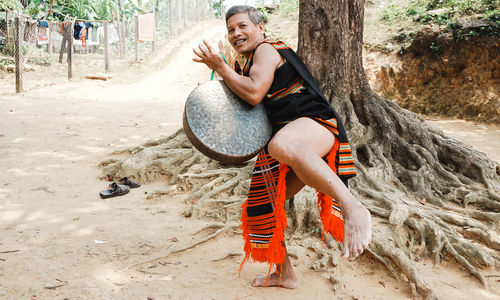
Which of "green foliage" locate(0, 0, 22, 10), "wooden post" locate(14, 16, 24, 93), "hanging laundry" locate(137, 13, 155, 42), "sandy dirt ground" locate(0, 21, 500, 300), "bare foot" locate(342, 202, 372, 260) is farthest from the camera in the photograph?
"hanging laundry" locate(137, 13, 155, 42)

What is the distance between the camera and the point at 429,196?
12.8ft

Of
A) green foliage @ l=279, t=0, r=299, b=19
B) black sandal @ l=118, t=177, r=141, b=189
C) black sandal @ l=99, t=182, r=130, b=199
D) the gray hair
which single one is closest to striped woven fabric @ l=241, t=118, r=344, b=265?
the gray hair

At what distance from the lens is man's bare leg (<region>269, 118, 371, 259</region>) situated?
5.57ft

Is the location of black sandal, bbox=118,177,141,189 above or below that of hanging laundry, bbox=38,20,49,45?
below

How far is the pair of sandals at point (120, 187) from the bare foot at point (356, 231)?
3.06 m

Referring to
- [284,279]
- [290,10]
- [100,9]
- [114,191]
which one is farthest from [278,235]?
[100,9]

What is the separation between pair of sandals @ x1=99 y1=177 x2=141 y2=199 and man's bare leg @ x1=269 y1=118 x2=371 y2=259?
2775 mm

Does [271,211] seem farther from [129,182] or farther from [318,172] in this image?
[129,182]

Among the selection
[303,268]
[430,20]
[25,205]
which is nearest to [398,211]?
[303,268]

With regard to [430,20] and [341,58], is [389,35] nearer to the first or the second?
[430,20]

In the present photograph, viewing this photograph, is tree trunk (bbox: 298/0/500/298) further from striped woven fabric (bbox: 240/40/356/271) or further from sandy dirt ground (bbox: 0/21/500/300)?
striped woven fabric (bbox: 240/40/356/271)

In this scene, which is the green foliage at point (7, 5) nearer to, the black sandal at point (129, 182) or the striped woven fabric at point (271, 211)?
the black sandal at point (129, 182)

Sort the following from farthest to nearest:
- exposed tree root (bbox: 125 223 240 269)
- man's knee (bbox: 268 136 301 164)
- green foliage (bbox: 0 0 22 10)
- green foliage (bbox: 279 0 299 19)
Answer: green foliage (bbox: 279 0 299 19), green foliage (bbox: 0 0 22 10), exposed tree root (bbox: 125 223 240 269), man's knee (bbox: 268 136 301 164)

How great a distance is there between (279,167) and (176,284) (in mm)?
1068
